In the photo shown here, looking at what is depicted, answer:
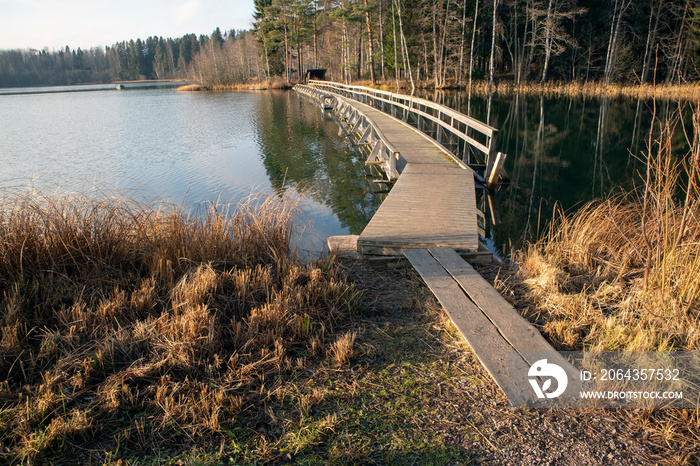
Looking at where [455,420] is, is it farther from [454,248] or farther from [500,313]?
[454,248]

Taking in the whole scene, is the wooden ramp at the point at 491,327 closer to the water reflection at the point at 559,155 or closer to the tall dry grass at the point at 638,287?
the tall dry grass at the point at 638,287

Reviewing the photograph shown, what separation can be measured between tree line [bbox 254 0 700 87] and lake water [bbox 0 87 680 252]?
11.0 metres

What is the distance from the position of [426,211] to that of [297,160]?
7.32 meters

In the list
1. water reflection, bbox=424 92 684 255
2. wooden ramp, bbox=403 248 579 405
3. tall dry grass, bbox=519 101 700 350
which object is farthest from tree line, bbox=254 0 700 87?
wooden ramp, bbox=403 248 579 405

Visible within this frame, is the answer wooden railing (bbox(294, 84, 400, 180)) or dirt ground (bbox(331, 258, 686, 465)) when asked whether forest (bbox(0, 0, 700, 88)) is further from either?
dirt ground (bbox(331, 258, 686, 465))

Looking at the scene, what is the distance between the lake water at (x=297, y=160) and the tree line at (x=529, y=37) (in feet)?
36.2

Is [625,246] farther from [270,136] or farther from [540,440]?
[270,136]

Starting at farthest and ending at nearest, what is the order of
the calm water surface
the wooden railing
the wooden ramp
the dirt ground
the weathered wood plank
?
the wooden railing < the calm water surface < the weathered wood plank < the wooden ramp < the dirt ground

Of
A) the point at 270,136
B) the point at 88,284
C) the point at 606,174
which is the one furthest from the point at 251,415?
the point at 270,136

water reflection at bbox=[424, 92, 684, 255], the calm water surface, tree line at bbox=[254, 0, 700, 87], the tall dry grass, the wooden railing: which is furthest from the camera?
tree line at bbox=[254, 0, 700, 87]

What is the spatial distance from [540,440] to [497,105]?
24.8 metres

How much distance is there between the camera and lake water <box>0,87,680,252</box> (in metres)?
8.21

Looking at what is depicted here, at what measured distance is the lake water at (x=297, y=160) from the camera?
8211mm

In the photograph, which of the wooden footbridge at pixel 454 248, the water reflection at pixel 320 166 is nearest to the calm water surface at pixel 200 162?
the water reflection at pixel 320 166
